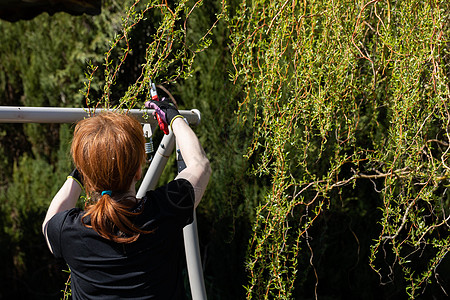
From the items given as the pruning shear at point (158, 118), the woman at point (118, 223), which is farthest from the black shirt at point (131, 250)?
the pruning shear at point (158, 118)

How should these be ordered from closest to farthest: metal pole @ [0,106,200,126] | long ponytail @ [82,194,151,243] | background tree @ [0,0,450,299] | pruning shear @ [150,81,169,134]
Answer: long ponytail @ [82,194,151,243]
metal pole @ [0,106,200,126]
pruning shear @ [150,81,169,134]
background tree @ [0,0,450,299]

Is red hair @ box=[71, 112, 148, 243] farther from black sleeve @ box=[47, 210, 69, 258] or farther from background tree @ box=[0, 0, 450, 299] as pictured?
background tree @ box=[0, 0, 450, 299]

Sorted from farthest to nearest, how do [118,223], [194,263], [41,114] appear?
[194,263]
[41,114]
[118,223]

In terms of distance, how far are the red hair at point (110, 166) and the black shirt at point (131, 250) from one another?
33 millimetres

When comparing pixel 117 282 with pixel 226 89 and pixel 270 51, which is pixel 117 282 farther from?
pixel 226 89

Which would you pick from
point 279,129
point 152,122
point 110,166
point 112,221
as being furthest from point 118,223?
point 279,129

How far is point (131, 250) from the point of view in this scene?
126 centimetres

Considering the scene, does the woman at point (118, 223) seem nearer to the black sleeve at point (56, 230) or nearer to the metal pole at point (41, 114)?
the black sleeve at point (56, 230)

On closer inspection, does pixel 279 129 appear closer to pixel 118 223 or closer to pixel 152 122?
pixel 152 122

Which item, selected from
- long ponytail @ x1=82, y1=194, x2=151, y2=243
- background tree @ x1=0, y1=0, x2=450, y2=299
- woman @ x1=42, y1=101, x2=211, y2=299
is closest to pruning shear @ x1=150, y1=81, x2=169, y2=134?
background tree @ x1=0, y1=0, x2=450, y2=299

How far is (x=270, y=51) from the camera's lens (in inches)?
72.4

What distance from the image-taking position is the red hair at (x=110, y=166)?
1.24m

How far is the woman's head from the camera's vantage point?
48.8 inches

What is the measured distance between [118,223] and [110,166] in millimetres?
138
